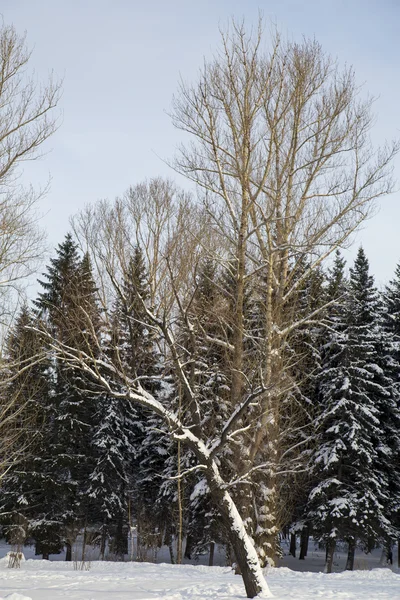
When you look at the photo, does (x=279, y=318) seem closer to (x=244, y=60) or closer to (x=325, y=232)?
(x=325, y=232)

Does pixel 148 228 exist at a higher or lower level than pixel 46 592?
higher

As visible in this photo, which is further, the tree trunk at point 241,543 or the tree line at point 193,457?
the tree line at point 193,457

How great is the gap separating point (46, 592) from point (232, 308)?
807 cm

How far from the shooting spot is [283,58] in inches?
531

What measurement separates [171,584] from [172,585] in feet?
0.61

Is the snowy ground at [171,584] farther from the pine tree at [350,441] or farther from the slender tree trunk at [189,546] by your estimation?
the slender tree trunk at [189,546]

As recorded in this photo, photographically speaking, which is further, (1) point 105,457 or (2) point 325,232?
(1) point 105,457

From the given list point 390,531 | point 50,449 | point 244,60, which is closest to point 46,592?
point 244,60

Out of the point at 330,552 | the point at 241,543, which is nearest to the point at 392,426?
the point at 330,552

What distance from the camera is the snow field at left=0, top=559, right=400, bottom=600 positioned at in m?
9.80

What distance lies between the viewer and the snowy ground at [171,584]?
9.82 meters

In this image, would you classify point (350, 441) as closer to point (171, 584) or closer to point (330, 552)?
point (330, 552)

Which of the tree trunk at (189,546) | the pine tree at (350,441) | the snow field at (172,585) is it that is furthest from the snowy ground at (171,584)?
the tree trunk at (189,546)

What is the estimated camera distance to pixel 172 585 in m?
11.4
